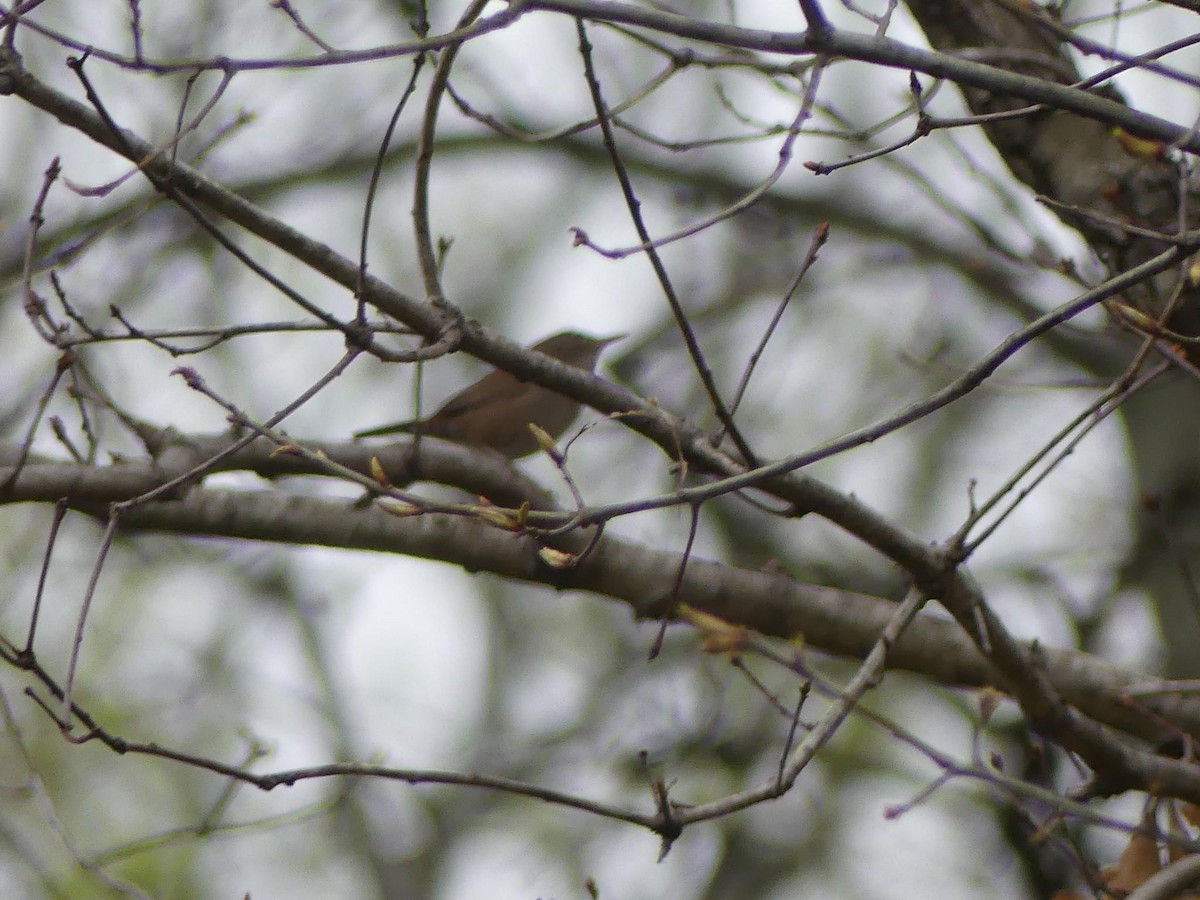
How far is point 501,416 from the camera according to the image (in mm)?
5016

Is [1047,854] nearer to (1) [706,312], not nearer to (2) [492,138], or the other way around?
(1) [706,312]

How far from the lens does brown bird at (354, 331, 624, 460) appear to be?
4.98 meters

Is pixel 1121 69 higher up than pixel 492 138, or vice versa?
pixel 492 138

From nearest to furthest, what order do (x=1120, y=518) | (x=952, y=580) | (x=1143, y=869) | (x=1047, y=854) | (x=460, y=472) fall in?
(x=952, y=580) < (x=1143, y=869) < (x=460, y=472) < (x=1047, y=854) < (x=1120, y=518)

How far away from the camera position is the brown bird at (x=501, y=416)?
4980 mm

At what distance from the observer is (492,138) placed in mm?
7488

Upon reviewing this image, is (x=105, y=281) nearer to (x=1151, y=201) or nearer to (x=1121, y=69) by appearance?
(x=1151, y=201)

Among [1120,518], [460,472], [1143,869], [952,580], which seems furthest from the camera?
[1120,518]

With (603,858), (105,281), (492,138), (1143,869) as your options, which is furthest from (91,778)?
(1143,869)

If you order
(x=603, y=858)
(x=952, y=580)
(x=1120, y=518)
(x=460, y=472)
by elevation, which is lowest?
(x=952, y=580)

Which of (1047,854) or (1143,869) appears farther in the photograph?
(1047,854)

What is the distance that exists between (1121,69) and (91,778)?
10692mm

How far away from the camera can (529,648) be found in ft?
35.9

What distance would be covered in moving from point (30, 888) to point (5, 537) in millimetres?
2775
